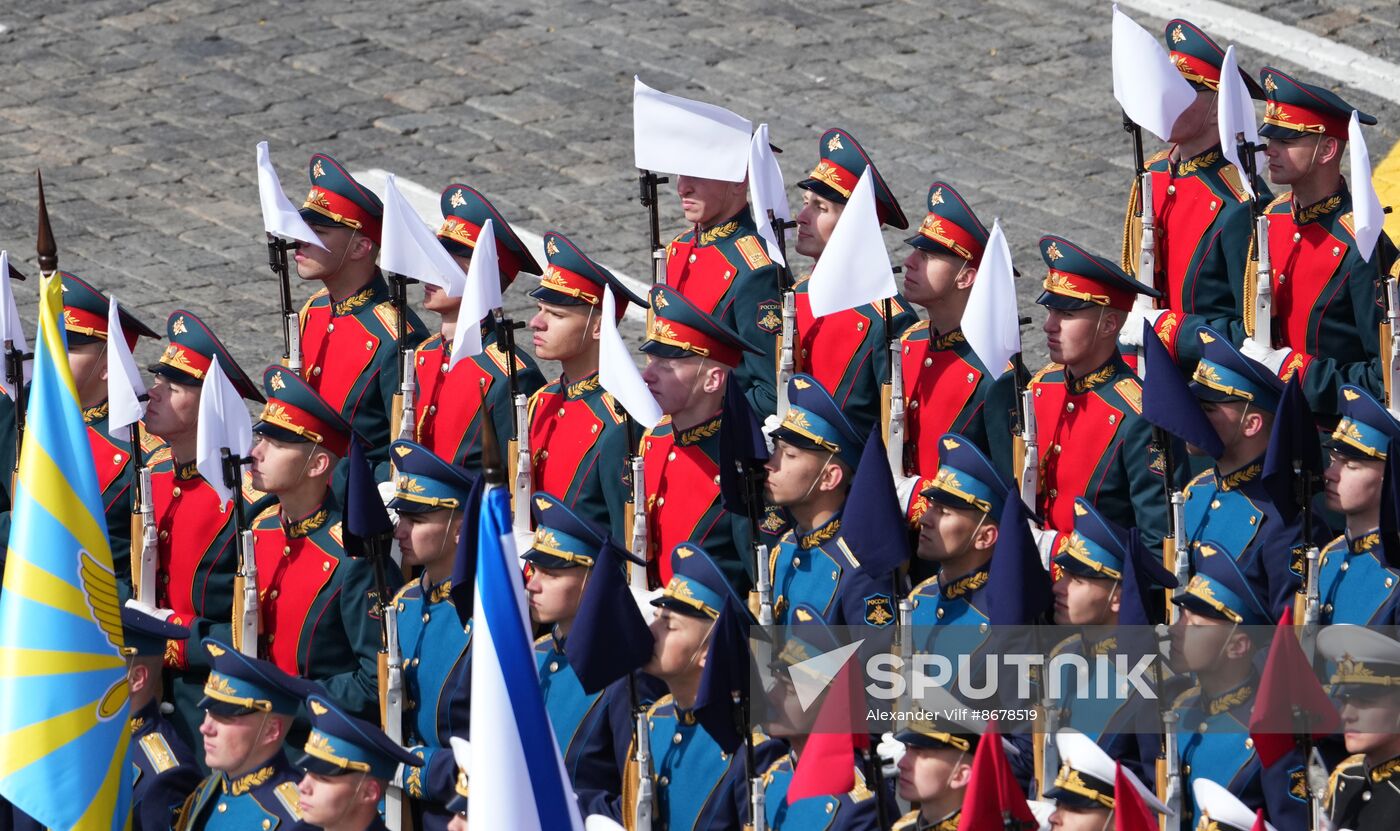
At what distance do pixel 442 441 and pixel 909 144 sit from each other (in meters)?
6.06

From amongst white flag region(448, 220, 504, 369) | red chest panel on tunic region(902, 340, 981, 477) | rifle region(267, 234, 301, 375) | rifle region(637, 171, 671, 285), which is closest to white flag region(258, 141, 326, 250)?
rifle region(267, 234, 301, 375)

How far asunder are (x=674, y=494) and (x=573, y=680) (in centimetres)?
145

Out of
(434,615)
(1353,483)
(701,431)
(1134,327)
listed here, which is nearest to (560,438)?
(701,431)

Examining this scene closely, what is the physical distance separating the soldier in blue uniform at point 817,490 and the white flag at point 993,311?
2.87ft

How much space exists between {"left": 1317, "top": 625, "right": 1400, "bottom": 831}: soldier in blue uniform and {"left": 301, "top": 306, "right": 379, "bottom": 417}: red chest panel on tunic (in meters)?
5.43

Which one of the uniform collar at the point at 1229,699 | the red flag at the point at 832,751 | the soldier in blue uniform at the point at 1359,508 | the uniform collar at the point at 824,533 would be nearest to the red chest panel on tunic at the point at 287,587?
the uniform collar at the point at 824,533

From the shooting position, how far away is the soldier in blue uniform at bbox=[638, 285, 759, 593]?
35.5 ft

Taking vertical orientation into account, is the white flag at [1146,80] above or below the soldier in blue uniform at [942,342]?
above

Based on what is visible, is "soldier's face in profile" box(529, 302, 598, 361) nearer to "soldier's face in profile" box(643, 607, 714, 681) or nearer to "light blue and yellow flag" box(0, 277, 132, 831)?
"soldier's face in profile" box(643, 607, 714, 681)

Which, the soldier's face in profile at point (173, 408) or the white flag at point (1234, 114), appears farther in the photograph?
the white flag at point (1234, 114)

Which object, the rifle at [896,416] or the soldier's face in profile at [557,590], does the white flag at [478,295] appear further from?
the soldier's face in profile at [557,590]

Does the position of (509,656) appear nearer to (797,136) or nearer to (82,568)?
(82,568)

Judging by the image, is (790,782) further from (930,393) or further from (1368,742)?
(930,393)

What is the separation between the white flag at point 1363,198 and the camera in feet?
36.6
